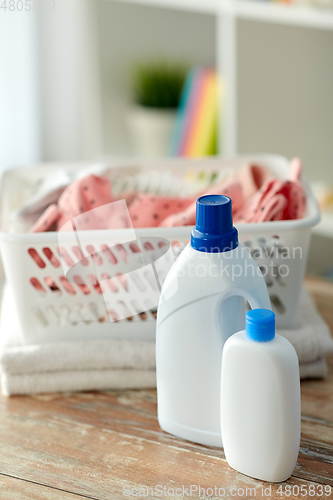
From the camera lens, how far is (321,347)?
73cm

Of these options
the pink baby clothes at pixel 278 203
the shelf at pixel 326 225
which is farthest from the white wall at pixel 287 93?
the pink baby clothes at pixel 278 203

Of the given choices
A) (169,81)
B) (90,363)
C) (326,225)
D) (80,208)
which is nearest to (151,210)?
(80,208)

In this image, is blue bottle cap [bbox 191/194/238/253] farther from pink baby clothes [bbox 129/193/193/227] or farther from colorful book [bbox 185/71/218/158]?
colorful book [bbox 185/71/218/158]

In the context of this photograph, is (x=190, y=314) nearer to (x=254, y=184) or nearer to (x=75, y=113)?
(x=254, y=184)

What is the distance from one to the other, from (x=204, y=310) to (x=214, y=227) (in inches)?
3.2

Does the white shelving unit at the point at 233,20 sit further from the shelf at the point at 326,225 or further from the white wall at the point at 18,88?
the white wall at the point at 18,88

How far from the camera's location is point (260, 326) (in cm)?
53

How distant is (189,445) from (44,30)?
1.63m

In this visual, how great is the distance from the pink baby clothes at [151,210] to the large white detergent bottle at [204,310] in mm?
221

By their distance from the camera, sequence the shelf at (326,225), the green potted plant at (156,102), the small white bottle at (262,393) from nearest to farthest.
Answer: the small white bottle at (262,393) < the shelf at (326,225) < the green potted plant at (156,102)

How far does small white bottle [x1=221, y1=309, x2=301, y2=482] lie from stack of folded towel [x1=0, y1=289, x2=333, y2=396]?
0.61ft

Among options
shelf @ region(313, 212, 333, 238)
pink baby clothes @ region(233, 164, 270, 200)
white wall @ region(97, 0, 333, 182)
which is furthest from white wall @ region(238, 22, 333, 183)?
pink baby clothes @ region(233, 164, 270, 200)

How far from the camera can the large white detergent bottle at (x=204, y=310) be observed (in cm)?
55

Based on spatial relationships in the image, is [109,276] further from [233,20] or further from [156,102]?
[156,102]
